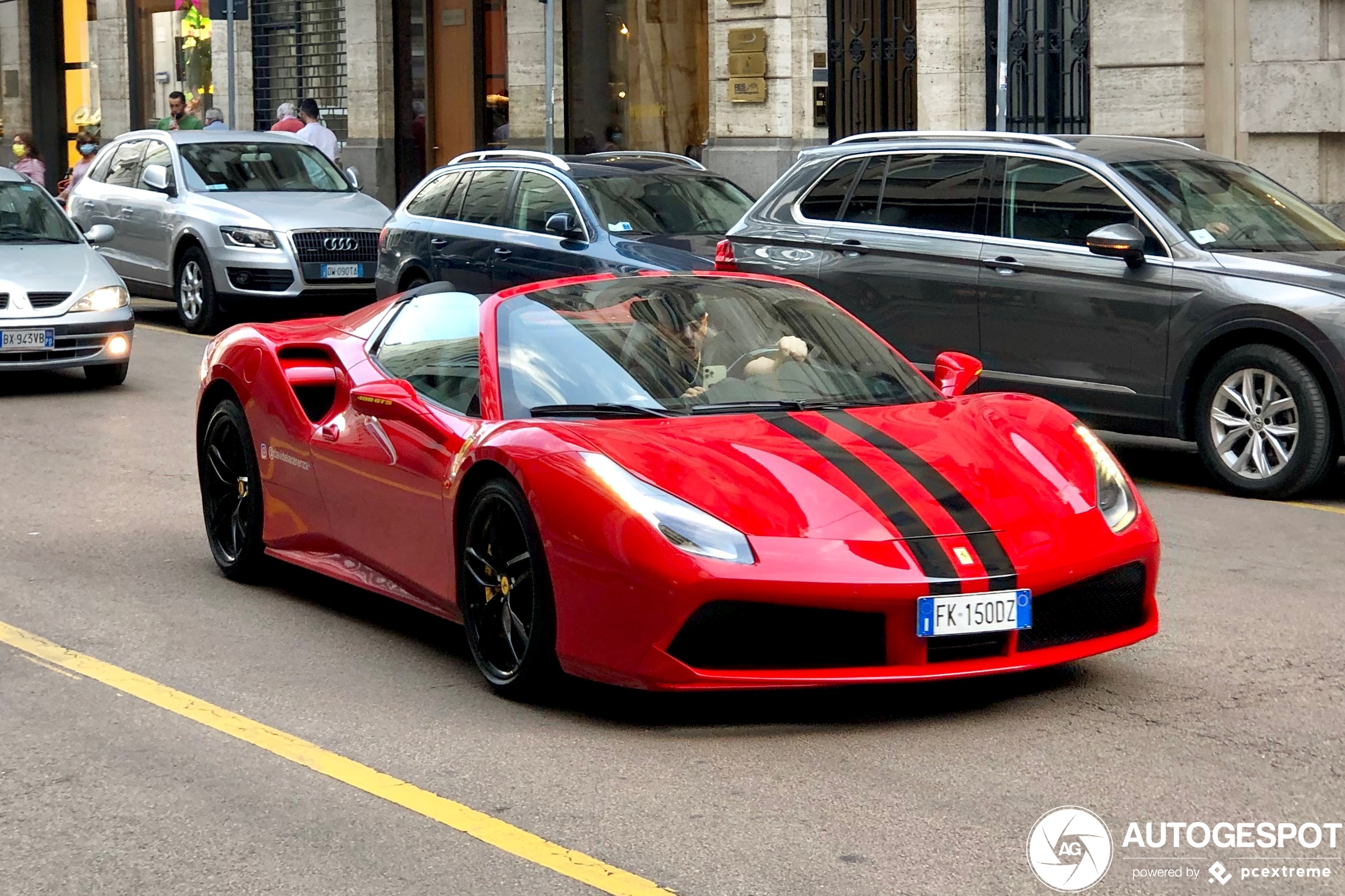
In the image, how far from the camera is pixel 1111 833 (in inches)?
187

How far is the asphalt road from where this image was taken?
15.1 ft

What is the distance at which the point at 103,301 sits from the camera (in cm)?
1435

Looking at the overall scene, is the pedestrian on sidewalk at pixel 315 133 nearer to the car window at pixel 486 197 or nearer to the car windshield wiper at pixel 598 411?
the car window at pixel 486 197

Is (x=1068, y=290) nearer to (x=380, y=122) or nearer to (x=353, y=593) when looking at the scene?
(x=353, y=593)

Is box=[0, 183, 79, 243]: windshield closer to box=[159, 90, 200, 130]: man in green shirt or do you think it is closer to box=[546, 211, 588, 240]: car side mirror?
box=[546, 211, 588, 240]: car side mirror

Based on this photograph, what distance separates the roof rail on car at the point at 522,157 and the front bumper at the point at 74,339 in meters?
3.01

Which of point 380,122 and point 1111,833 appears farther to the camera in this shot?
point 380,122

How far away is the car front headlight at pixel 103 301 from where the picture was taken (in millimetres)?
14227

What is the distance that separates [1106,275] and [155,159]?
1192 cm

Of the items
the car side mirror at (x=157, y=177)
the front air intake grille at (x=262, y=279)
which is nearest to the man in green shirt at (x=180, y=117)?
the car side mirror at (x=157, y=177)

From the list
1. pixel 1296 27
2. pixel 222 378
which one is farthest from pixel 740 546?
pixel 1296 27

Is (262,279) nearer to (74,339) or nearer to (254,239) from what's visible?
(254,239)

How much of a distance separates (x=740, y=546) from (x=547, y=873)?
4.17 ft

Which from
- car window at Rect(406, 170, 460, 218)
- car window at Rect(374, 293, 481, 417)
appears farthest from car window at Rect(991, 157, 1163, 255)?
car window at Rect(406, 170, 460, 218)
